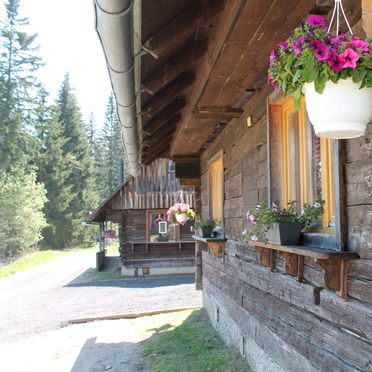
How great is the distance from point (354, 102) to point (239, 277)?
11.7 ft

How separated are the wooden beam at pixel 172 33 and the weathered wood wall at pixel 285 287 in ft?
3.49

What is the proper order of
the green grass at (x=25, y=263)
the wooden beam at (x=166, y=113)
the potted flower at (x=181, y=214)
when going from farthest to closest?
the green grass at (x=25, y=263)
the potted flower at (x=181, y=214)
the wooden beam at (x=166, y=113)

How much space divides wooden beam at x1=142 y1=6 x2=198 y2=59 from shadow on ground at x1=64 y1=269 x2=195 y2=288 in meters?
12.3

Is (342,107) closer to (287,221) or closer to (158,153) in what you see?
(287,221)

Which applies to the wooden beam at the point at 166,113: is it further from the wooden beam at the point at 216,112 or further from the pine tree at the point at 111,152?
the pine tree at the point at 111,152

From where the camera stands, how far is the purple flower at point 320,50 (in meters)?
1.73

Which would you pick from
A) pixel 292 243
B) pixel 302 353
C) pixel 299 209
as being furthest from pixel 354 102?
pixel 302 353

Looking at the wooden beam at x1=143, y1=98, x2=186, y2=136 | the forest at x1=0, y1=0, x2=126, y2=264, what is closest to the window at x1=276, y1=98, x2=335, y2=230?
the wooden beam at x1=143, y1=98, x2=186, y2=136

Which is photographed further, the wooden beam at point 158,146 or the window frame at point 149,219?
the window frame at point 149,219

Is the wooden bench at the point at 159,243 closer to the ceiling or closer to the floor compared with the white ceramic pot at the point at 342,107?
closer to the floor

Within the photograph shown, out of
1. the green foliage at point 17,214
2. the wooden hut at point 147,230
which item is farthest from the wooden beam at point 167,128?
the green foliage at point 17,214

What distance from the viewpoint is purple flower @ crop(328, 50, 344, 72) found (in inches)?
67.9

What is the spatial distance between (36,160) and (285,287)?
35.3 m

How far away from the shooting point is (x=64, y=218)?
1467 inches
